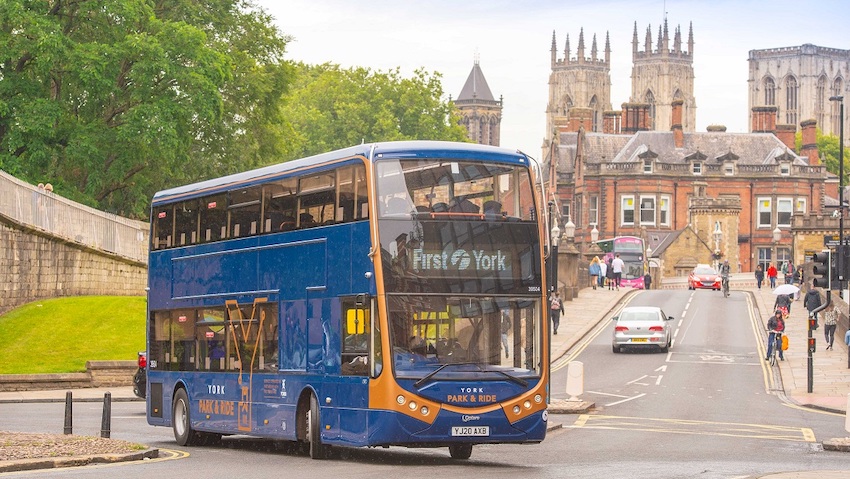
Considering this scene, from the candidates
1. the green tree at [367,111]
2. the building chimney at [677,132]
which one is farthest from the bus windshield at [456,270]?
the building chimney at [677,132]

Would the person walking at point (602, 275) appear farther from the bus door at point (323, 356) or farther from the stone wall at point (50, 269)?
the bus door at point (323, 356)

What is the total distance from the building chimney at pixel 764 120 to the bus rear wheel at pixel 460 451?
353 ft

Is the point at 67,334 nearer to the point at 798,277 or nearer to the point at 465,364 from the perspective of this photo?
the point at 465,364

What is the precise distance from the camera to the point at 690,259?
10450cm

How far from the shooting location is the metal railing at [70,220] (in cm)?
4241

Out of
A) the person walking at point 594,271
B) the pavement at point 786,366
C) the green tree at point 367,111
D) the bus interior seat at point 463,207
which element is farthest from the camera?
the green tree at point 367,111

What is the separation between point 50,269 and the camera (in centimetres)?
4531

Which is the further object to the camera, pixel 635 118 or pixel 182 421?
pixel 635 118

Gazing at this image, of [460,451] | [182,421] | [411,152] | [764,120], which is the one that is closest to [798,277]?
[764,120]

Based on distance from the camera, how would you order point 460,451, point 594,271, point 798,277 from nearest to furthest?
point 460,451 → point 798,277 → point 594,271

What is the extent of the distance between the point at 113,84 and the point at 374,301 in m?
33.5

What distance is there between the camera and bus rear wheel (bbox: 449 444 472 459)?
20547 mm

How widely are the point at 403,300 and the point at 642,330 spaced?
30.5m

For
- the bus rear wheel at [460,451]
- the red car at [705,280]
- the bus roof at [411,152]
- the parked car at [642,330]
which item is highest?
the red car at [705,280]
